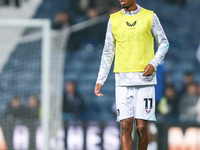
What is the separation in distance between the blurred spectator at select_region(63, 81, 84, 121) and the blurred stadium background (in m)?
0.03

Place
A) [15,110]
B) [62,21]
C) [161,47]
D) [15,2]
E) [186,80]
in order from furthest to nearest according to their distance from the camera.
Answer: [15,2] < [62,21] < [186,80] < [15,110] < [161,47]

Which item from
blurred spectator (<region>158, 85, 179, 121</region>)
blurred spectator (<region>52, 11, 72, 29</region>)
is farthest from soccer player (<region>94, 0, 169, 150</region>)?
blurred spectator (<region>52, 11, 72, 29</region>)

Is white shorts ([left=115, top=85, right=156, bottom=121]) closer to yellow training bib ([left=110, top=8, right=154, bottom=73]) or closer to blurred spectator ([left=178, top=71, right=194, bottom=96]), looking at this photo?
yellow training bib ([left=110, top=8, right=154, bottom=73])

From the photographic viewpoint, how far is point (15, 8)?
10773 mm

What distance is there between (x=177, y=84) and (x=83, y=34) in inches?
109

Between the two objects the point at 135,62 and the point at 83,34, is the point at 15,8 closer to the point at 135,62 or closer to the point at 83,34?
the point at 83,34

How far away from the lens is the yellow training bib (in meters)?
3.74

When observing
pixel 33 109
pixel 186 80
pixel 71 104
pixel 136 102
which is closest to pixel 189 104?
pixel 186 80

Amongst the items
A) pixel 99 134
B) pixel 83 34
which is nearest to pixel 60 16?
pixel 83 34

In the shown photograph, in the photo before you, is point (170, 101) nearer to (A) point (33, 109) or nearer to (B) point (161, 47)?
(A) point (33, 109)

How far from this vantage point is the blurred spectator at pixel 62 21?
10398 mm

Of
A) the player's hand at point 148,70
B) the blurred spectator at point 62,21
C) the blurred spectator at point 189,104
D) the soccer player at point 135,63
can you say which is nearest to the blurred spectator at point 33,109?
the blurred spectator at point 189,104

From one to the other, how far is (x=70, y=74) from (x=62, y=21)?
1.36 metres

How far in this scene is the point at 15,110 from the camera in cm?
714
